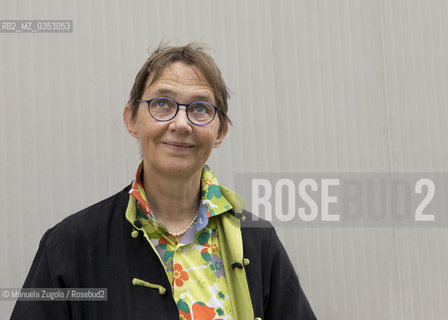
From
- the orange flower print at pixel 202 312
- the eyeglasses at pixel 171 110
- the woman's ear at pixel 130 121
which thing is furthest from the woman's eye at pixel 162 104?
the orange flower print at pixel 202 312

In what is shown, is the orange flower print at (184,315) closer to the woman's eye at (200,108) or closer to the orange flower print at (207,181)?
the orange flower print at (207,181)

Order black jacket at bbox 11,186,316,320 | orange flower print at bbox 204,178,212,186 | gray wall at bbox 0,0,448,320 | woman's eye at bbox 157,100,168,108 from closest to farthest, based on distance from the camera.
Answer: black jacket at bbox 11,186,316,320 → woman's eye at bbox 157,100,168,108 → orange flower print at bbox 204,178,212,186 → gray wall at bbox 0,0,448,320

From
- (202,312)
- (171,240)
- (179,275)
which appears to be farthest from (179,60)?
(202,312)

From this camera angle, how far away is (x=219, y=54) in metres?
2.37

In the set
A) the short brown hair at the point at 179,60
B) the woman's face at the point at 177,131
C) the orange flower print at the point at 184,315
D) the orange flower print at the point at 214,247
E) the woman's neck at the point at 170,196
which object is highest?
the short brown hair at the point at 179,60

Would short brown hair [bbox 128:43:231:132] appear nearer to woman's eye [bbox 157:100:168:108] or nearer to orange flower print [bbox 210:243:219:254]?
woman's eye [bbox 157:100:168:108]

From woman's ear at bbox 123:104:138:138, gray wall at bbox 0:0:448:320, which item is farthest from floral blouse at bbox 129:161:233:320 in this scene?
gray wall at bbox 0:0:448:320

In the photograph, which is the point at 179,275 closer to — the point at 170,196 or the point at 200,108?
the point at 170,196

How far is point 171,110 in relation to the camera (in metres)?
1.71

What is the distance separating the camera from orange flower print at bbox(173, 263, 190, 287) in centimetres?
167

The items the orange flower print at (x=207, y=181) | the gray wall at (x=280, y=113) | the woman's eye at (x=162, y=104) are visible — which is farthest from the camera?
the gray wall at (x=280, y=113)

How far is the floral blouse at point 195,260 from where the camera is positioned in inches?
65.5

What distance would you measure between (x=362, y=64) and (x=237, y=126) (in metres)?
0.63

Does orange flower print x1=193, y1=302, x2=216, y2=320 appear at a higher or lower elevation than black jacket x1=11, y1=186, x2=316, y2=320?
lower
